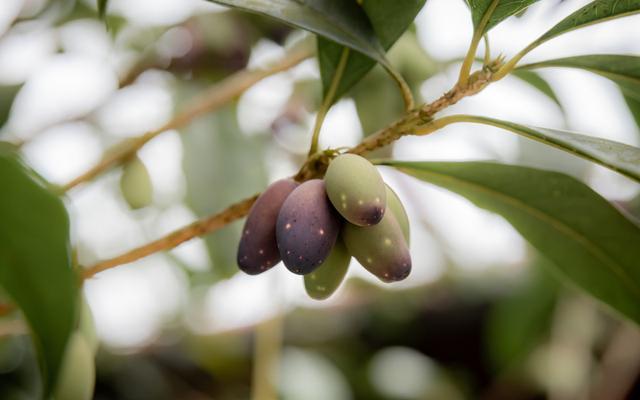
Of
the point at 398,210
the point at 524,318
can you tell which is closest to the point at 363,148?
the point at 398,210

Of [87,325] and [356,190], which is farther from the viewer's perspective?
[87,325]

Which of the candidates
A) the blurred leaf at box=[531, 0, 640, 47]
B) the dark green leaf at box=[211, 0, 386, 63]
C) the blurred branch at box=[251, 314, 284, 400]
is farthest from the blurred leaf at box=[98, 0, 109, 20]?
the blurred branch at box=[251, 314, 284, 400]

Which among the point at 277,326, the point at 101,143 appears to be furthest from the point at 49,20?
the point at 277,326

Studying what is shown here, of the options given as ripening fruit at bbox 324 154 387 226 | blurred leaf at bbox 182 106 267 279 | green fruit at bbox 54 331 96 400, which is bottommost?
blurred leaf at bbox 182 106 267 279

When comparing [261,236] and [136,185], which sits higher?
[261,236]

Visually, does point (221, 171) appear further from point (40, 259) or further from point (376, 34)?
point (40, 259)

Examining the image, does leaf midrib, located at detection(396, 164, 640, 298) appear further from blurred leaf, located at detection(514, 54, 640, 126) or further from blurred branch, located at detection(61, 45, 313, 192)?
blurred branch, located at detection(61, 45, 313, 192)
